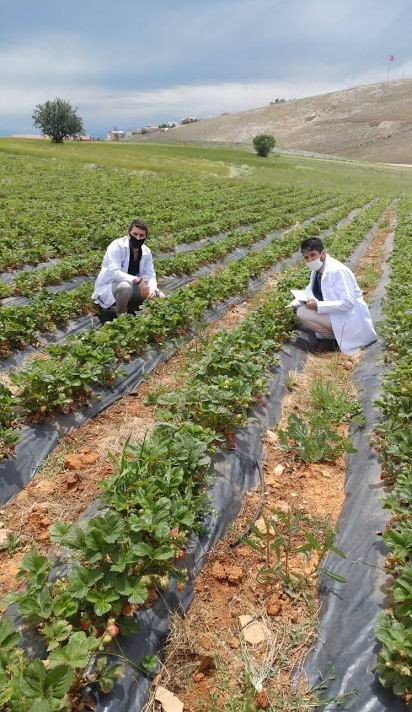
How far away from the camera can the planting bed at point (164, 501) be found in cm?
224

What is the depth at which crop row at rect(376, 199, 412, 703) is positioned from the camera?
2.13m

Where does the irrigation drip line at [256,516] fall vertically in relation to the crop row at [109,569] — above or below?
below

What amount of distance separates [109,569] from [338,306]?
4.71m

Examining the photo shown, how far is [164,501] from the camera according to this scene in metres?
2.72

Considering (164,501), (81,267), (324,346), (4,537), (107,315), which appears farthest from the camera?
(81,267)

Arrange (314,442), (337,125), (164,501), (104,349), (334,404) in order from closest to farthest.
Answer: (164,501) < (314,442) < (334,404) < (104,349) < (337,125)

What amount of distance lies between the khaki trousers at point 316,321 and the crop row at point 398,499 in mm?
761

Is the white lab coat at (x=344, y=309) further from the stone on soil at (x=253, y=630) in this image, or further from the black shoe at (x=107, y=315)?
the stone on soil at (x=253, y=630)

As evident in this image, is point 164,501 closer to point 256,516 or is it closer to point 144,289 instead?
point 256,516

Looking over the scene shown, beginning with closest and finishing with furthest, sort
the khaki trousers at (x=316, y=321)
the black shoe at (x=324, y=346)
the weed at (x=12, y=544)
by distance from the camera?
1. the weed at (x=12, y=544)
2. the khaki trousers at (x=316, y=321)
3. the black shoe at (x=324, y=346)

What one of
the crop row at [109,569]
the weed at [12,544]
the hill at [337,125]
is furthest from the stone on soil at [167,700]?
the hill at [337,125]

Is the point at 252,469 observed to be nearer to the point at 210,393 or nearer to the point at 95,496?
the point at 210,393

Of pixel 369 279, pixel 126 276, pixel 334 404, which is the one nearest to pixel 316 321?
pixel 334 404

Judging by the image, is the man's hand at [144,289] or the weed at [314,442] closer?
the weed at [314,442]
